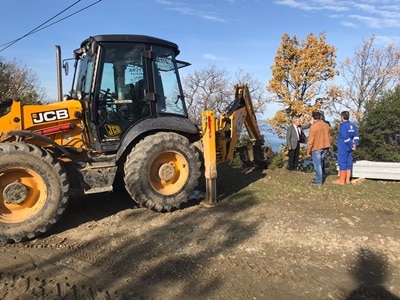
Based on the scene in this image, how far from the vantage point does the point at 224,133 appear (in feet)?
24.9

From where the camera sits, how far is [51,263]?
458 centimetres

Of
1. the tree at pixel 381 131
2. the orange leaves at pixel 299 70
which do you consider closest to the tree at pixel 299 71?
the orange leaves at pixel 299 70

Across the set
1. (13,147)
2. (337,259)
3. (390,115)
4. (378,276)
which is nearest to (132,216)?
(13,147)

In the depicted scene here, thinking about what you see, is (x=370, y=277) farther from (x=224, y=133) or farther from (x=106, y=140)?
(x=106, y=140)

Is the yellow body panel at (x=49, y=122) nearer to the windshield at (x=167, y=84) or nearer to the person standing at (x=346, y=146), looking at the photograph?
the windshield at (x=167, y=84)

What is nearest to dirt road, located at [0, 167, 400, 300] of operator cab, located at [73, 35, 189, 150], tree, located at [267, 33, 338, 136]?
operator cab, located at [73, 35, 189, 150]

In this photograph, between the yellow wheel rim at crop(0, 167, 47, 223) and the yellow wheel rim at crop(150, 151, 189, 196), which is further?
the yellow wheel rim at crop(150, 151, 189, 196)

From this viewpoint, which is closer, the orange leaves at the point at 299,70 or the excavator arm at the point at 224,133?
the excavator arm at the point at 224,133

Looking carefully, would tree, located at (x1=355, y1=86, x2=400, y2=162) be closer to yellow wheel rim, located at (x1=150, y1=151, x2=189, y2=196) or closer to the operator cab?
yellow wheel rim, located at (x1=150, y1=151, x2=189, y2=196)

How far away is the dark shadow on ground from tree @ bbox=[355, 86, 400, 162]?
37.7 ft

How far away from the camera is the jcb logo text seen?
5859mm

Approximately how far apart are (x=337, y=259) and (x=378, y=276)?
1.71ft

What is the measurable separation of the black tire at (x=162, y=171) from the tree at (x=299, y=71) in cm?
2601

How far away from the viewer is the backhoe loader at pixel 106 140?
5.36 meters
